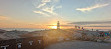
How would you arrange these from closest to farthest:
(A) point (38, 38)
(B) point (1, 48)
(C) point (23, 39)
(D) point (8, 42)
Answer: (B) point (1, 48) < (D) point (8, 42) < (C) point (23, 39) < (A) point (38, 38)

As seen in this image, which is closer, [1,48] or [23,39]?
[1,48]

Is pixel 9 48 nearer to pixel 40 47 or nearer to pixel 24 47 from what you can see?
pixel 24 47

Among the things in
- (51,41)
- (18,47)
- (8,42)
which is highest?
(8,42)

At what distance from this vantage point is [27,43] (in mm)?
11344

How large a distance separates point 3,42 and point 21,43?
7.20 feet

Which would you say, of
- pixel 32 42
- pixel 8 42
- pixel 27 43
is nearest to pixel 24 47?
pixel 27 43

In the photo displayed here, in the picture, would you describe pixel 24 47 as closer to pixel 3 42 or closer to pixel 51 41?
pixel 3 42

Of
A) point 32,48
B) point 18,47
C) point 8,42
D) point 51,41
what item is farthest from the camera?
point 51,41

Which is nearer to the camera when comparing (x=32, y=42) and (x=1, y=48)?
(x=1, y=48)

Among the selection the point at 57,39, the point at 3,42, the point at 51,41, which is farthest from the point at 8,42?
the point at 57,39

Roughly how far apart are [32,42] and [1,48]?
420cm

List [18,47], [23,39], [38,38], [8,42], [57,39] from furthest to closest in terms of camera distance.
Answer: [57,39] → [38,38] → [23,39] → [18,47] → [8,42]

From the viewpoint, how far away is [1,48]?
855cm

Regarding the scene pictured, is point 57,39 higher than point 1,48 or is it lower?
lower
